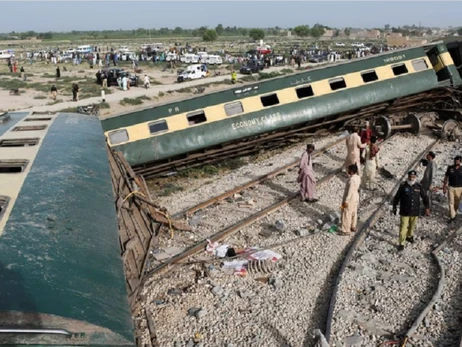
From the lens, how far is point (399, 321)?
273 inches

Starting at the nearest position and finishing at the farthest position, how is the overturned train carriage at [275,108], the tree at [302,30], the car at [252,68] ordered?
the overturned train carriage at [275,108] < the car at [252,68] < the tree at [302,30]

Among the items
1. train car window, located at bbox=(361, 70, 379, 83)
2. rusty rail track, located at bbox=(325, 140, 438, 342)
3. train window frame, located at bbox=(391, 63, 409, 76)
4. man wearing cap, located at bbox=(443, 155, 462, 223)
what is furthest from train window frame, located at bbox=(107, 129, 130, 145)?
train window frame, located at bbox=(391, 63, 409, 76)

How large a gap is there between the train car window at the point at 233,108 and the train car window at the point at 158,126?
1.98 meters

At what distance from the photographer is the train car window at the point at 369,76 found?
1695 cm

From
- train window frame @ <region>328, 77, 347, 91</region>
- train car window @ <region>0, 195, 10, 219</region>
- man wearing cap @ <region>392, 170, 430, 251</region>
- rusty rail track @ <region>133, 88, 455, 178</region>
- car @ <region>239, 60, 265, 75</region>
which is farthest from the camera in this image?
car @ <region>239, 60, 265, 75</region>

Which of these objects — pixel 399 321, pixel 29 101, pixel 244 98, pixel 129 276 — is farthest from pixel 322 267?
pixel 29 101

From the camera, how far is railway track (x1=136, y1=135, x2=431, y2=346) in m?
6.81

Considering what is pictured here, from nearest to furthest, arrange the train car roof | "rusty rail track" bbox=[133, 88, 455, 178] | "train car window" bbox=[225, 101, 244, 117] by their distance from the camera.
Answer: the train car roof < "rusty rail track" bbox=[133, 88, 455, 178] < "train car window" bbox=[225, 101, 244, 117]

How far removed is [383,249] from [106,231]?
5.66 m

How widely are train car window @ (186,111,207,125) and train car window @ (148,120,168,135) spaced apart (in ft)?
2.57

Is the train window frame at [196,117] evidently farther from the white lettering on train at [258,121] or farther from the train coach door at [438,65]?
the train coach door at [438,65]

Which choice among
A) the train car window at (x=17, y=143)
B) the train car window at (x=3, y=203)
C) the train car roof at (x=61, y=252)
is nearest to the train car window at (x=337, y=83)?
the train car roof at (x=61, y=252)

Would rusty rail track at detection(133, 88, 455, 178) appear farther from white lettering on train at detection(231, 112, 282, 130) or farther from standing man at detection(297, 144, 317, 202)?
standing man at detection(297, 144, 317, 202)

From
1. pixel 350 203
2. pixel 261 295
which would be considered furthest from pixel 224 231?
pixel 350 203
